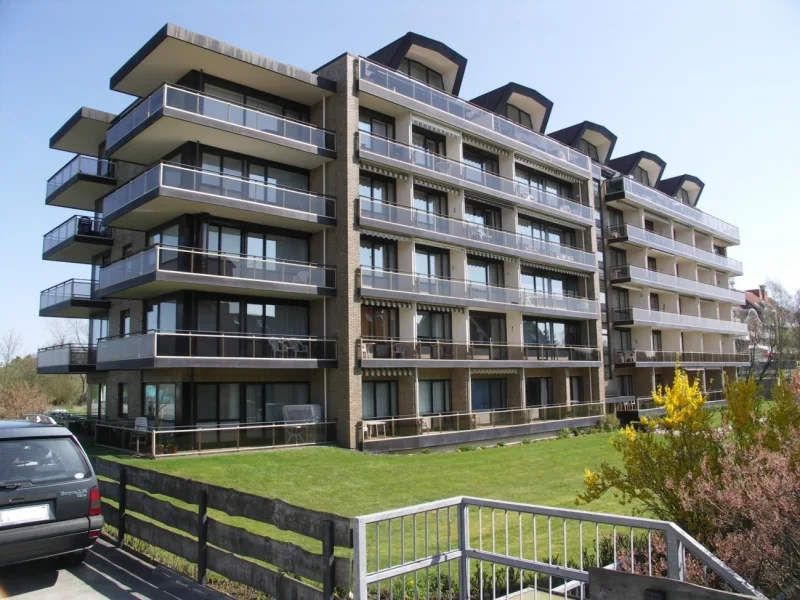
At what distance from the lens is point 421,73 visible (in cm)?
3178

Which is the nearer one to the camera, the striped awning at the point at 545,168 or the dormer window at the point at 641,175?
the striped awning at the point at 545,168

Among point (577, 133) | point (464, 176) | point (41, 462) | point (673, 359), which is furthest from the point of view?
point (673, 359)

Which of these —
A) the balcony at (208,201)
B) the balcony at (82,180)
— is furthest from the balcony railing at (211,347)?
the balcony at (82,180)

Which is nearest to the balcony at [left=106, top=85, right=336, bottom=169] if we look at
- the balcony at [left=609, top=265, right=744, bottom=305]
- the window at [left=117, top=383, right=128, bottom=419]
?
the window at [left=117, top=383, right=128, bottom=419]

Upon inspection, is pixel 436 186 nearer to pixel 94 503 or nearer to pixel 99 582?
pixel 94 503

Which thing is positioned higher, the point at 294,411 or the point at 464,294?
the point at 464,294

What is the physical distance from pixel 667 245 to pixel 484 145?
22613 millimetres

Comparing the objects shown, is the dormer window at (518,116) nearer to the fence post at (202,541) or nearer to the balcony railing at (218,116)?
the balcony railing at (218,116)

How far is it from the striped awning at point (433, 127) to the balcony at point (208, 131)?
5095 mm

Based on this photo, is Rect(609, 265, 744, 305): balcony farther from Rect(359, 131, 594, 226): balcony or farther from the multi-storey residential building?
the multi-storey residential building

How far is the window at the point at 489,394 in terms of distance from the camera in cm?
3244

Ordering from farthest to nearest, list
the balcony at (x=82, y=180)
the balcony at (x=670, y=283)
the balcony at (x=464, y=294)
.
Answer: the balcony at (x=670, y=283), the balcony at (x=82, y=180), the balcony at (x=464, y=294)

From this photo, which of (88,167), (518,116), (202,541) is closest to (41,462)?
(202,541)

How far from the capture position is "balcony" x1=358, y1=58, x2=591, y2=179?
2662 centimetres
